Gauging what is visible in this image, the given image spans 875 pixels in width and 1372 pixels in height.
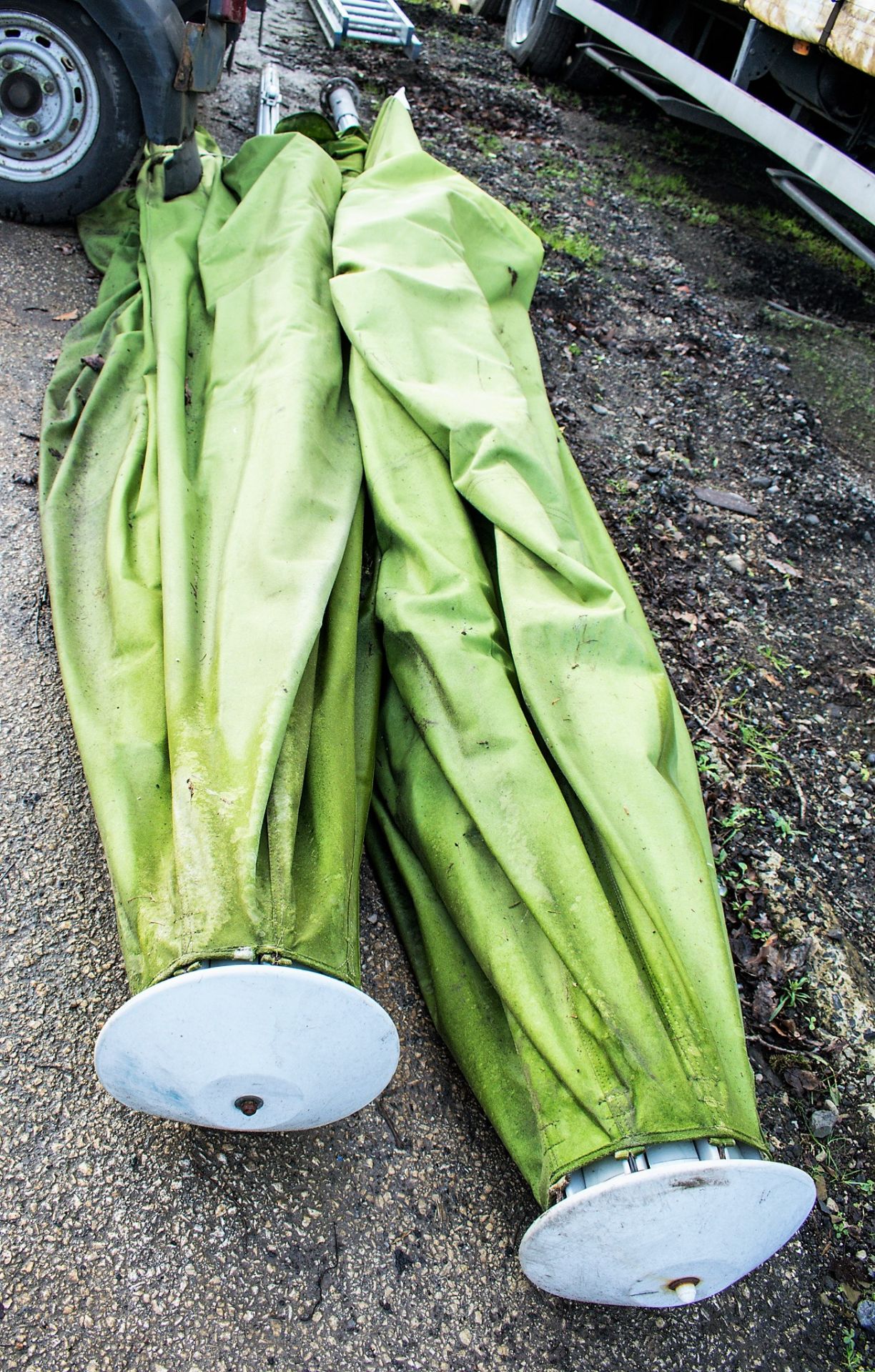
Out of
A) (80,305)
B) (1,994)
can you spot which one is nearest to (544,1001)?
(1,994)

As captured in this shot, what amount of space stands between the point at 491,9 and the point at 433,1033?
930 centimetres

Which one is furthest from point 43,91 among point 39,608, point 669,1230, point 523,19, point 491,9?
point 491,9

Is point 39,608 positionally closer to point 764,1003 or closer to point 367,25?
point 764,1003

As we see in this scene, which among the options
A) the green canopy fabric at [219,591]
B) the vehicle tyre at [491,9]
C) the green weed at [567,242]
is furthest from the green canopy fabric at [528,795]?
the vehicle tyre at [491,9]

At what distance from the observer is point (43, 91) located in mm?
3324

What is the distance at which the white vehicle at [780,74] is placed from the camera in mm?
4168

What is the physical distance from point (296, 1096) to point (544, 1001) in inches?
17.5

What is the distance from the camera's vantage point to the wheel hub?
10.8 ft

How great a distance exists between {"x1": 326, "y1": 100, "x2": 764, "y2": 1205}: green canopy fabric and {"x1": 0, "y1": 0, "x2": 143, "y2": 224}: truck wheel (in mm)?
1518

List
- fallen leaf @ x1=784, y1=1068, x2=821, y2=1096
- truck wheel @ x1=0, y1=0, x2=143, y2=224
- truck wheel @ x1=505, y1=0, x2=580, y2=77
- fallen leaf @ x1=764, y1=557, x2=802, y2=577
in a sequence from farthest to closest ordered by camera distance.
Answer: truck wheel @ x1=505, y1=0, x2=580, y2=77
fallen leaf @ x1=764, y1=557, x2=802, y2=577
truck wheel @ x1=0, y1=0, x2=143, y2=224
fallen leaf @ x1=784, y1=1068, x2=821, y2=1096

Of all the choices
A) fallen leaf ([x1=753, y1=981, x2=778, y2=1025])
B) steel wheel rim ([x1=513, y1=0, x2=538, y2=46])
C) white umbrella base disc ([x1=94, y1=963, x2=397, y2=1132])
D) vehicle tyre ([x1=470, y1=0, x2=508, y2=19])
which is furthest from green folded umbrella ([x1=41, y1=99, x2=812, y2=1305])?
vehicle tyre ([x1=470, y1=0, x2=508, y2=19])

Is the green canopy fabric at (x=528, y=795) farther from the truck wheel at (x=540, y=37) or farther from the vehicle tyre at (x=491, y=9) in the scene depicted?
the vehicle tyre at (x=491, y=9)

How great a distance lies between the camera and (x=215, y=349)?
2604 millimetres

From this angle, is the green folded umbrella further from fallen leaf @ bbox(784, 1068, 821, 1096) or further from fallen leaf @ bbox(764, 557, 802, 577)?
fallen leaf @ bbox(764, 557, 802, 577)
